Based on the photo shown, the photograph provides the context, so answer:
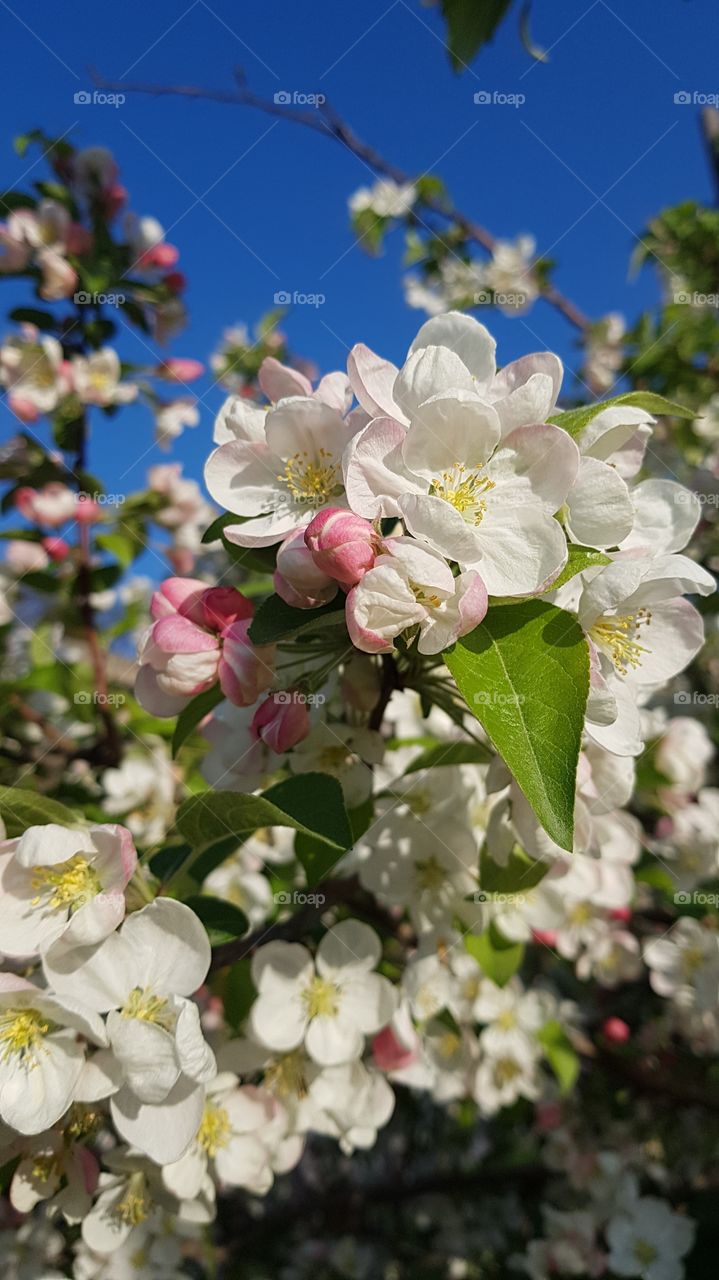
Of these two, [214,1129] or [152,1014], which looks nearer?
[152,1014]

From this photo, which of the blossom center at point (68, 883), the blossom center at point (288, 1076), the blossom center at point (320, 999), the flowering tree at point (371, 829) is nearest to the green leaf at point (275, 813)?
the flowering tree at point (371, 829)

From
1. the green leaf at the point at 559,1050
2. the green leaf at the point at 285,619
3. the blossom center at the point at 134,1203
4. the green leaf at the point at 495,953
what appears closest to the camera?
the green leaf at the point at 285,619

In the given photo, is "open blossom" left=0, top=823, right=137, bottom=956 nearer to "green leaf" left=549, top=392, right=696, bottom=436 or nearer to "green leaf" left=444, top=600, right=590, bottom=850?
"green leaf" left=444, top=600, right=590, bottom=850

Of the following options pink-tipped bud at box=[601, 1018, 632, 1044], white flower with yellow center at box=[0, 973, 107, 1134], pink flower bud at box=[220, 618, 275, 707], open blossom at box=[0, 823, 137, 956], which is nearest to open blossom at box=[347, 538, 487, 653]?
pink flower bud at box=[220, 618, 275, 707]

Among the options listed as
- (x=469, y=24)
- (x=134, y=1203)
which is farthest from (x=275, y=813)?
(x=469, y=24)

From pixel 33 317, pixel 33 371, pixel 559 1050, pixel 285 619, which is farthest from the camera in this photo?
pixel 33 371

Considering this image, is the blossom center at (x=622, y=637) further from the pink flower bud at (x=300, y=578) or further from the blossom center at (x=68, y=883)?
the blossom center at (x=68, y=883)

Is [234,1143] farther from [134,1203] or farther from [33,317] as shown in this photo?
[33,317]
